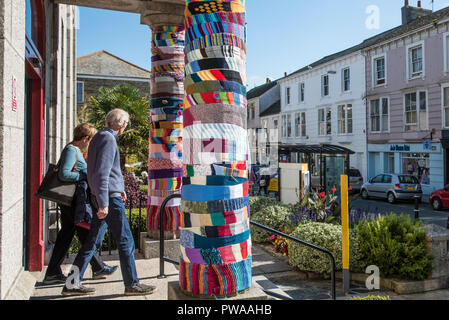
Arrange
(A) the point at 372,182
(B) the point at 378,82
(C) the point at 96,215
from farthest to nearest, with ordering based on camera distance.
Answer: (B) the point at 378,82
(A) the point at 372,182
(C) the point at 96,215

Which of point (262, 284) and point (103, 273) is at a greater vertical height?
point (103, 273)

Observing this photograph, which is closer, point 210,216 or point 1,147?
point 1,147

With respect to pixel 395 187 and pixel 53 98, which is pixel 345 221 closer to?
pixel 53 98

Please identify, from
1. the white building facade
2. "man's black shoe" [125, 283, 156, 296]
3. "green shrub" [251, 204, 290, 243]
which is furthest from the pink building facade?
"man's black shoe" [125, 283, 156, 296]

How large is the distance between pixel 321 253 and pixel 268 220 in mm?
2171

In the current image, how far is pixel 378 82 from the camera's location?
2736 centimetres

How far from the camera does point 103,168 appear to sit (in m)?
4.00

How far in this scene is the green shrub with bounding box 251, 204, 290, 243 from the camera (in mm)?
8672

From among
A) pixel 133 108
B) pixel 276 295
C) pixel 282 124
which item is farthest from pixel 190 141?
pixel 282 124

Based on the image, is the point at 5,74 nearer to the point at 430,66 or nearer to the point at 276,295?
the point at 276,295

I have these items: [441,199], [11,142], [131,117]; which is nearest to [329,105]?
[441,199]

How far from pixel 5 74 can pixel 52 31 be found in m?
4.94

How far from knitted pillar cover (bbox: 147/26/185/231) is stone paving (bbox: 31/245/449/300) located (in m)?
0.90

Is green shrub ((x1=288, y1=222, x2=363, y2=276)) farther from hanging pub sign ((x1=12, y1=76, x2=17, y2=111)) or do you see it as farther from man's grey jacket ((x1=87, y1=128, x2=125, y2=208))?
hanging pub sign ((x1=12, y1=76, x2=17, y2=111))
